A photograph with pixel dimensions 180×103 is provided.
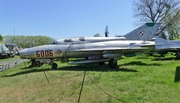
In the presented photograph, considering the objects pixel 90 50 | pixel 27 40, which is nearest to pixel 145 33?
pixel 90 50

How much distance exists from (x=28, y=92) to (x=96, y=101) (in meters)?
3.50

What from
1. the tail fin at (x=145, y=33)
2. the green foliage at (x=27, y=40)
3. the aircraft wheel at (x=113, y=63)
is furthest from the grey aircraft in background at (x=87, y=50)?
the green foliage at (x=27, y=40)

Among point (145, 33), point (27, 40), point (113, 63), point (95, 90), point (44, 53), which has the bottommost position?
point (95, 90)

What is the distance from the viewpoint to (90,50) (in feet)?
42.0

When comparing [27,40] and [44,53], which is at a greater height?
[27,40]

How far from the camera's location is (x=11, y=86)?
9.20m

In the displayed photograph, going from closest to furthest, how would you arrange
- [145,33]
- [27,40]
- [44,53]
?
[44,53] < [145,33] < [27,40]

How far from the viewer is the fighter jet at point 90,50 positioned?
12.5m

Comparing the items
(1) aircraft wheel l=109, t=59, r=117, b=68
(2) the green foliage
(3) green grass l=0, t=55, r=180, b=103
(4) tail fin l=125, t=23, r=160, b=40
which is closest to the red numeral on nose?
(3) green grass l=0, t=55, r=180, b=103

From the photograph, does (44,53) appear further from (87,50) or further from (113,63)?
(113,63)

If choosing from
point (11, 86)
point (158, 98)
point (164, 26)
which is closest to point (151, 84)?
point (158, 98)

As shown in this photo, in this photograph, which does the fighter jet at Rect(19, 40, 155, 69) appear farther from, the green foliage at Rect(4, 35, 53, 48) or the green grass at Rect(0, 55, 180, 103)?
the green foliage at Rect(4, 35, 53, 48)

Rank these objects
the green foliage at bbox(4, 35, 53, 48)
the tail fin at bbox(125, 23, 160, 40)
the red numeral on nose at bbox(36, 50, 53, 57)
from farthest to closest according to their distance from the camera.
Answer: the green foliage at bbox(4, 35, 53, 48) < the tail fin at bbox(125, 23, 160, 40) < the red numeral on nose at bbox(36, 50, 53, 57)

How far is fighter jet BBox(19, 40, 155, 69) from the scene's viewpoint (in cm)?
1255
